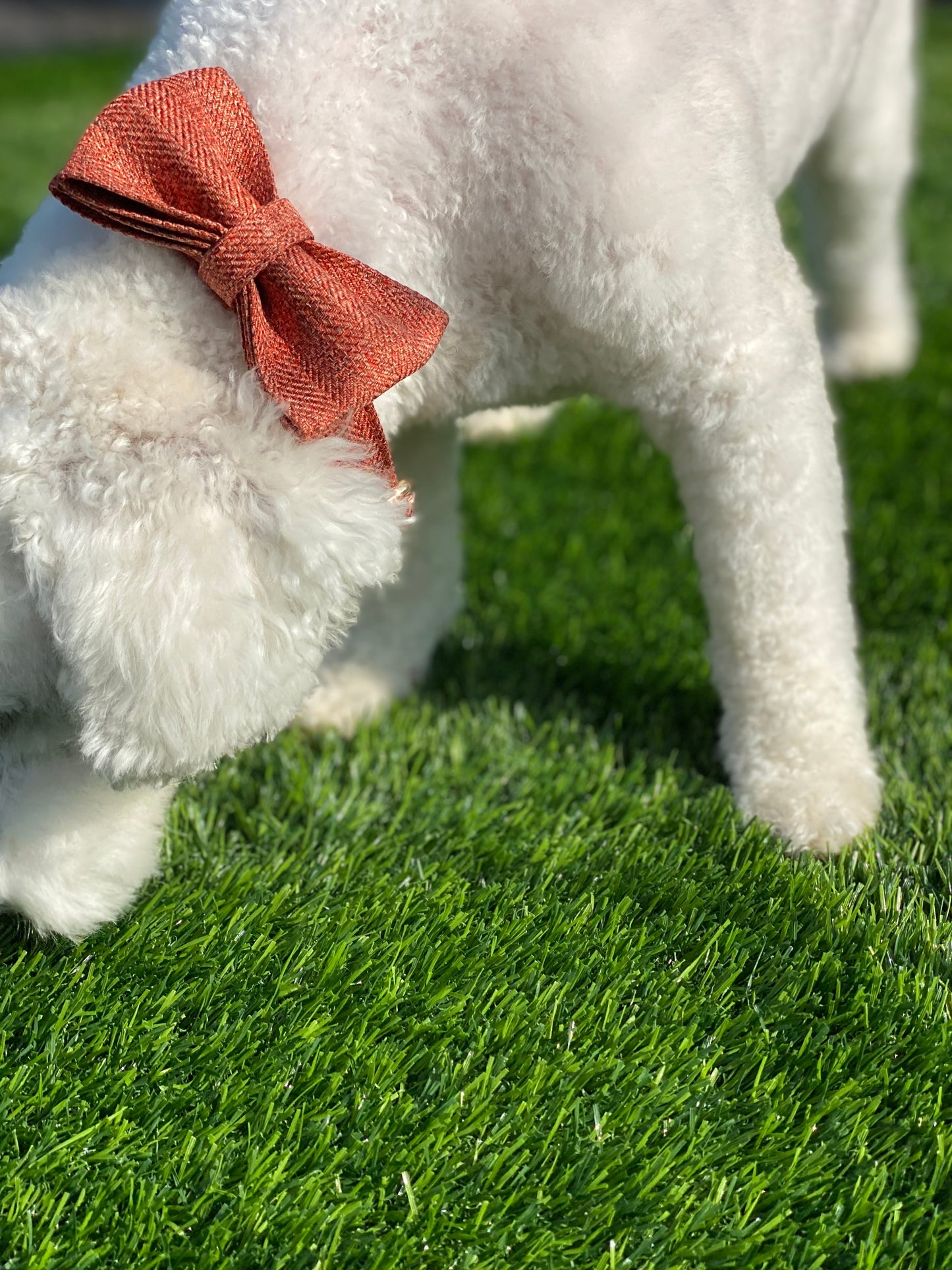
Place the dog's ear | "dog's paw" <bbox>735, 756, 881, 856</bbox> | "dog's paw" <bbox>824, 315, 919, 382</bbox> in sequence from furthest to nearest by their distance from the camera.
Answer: "dog's paw" <bbox>824, 315, 919, 382</bbox> → "dog's paw" <bbox>735, 756, 881, 856</bbox> → the dog's ear

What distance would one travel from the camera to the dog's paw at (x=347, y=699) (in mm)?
2301

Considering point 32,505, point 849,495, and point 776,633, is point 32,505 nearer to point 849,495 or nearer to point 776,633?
point 776,633

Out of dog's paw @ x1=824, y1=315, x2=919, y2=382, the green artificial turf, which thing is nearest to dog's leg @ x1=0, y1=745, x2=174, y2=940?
the green artificial turf

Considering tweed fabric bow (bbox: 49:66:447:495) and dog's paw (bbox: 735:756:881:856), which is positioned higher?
tweed fabric bow (bbox: 49:66:447:495)

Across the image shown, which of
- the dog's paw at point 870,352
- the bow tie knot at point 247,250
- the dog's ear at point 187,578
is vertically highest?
the bow tie knot at point 247,250

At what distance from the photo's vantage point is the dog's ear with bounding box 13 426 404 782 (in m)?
1.25

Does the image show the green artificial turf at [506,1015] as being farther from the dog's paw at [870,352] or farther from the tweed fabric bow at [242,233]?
the dog's paw at [870,352]

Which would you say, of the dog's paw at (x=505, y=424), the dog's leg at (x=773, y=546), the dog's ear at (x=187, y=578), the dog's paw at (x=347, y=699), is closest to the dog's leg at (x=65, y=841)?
the dog's ear at (x=187, y=578)

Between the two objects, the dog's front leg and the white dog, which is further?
the dog's front leg

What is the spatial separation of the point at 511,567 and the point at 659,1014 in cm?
144

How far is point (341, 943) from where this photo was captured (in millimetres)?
1686

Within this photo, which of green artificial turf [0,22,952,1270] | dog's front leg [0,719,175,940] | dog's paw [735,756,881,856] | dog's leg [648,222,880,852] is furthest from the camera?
dog's paw [735,756,881,856]

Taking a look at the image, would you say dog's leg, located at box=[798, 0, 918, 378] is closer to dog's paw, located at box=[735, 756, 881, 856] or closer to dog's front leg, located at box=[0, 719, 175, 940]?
dog's paw, located at box=[735, 756, 881, 856]

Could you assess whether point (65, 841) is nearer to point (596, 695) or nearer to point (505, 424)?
point (596, 695)
